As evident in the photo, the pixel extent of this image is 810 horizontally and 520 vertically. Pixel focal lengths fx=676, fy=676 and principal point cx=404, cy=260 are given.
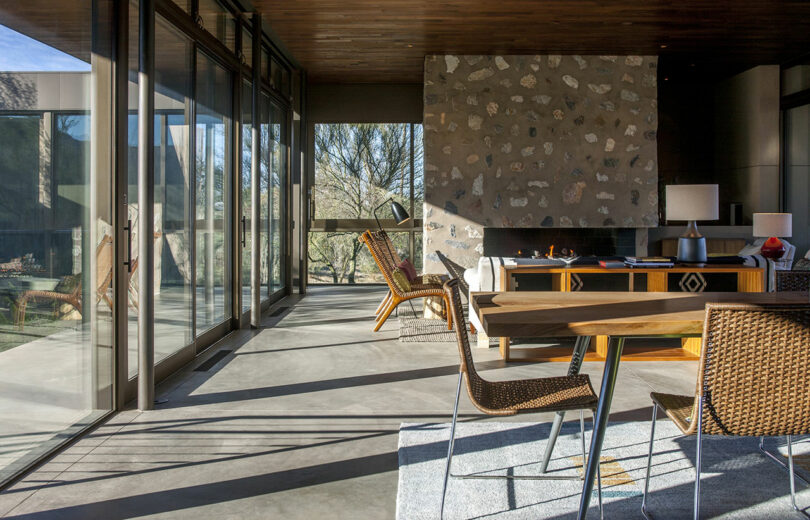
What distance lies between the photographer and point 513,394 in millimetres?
2455

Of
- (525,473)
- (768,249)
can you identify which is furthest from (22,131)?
(768,249)

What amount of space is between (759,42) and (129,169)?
6.98 metres

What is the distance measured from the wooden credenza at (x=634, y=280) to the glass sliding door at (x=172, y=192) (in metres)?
2.29

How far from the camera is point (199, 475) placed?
2682 millimetres

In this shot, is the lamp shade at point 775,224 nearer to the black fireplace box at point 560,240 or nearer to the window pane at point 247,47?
the black fireplace box at point 560,240

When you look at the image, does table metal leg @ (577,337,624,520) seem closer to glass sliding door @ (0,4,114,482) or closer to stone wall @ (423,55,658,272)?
glass sliding door @ (0,4,114,482)

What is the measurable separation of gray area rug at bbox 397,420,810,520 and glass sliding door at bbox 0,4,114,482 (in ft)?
4.93

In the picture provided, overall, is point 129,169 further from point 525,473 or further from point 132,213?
point 525,473

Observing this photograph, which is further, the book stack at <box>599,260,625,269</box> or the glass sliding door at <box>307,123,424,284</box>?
the glass sliding door at <box>307,123,424,284</box>

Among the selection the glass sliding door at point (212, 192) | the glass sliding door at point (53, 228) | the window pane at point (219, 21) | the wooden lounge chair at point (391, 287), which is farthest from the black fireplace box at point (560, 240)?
the glass sliding door at point (53, 228)

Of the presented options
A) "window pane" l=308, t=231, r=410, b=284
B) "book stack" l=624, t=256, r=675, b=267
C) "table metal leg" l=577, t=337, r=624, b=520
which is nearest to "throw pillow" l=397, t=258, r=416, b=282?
"book stack" l=624, t=256, r=675, b=267

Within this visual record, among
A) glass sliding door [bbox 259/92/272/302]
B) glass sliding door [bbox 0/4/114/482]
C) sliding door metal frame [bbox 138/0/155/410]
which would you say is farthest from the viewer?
glass sliding door [bbox 259/92/272/302]

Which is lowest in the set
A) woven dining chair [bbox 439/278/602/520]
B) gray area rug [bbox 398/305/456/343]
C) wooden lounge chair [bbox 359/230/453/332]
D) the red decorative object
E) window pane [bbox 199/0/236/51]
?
gray area rug [bbox 398/305/456/343]

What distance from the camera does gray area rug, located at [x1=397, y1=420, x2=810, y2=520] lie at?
237 centimetres
